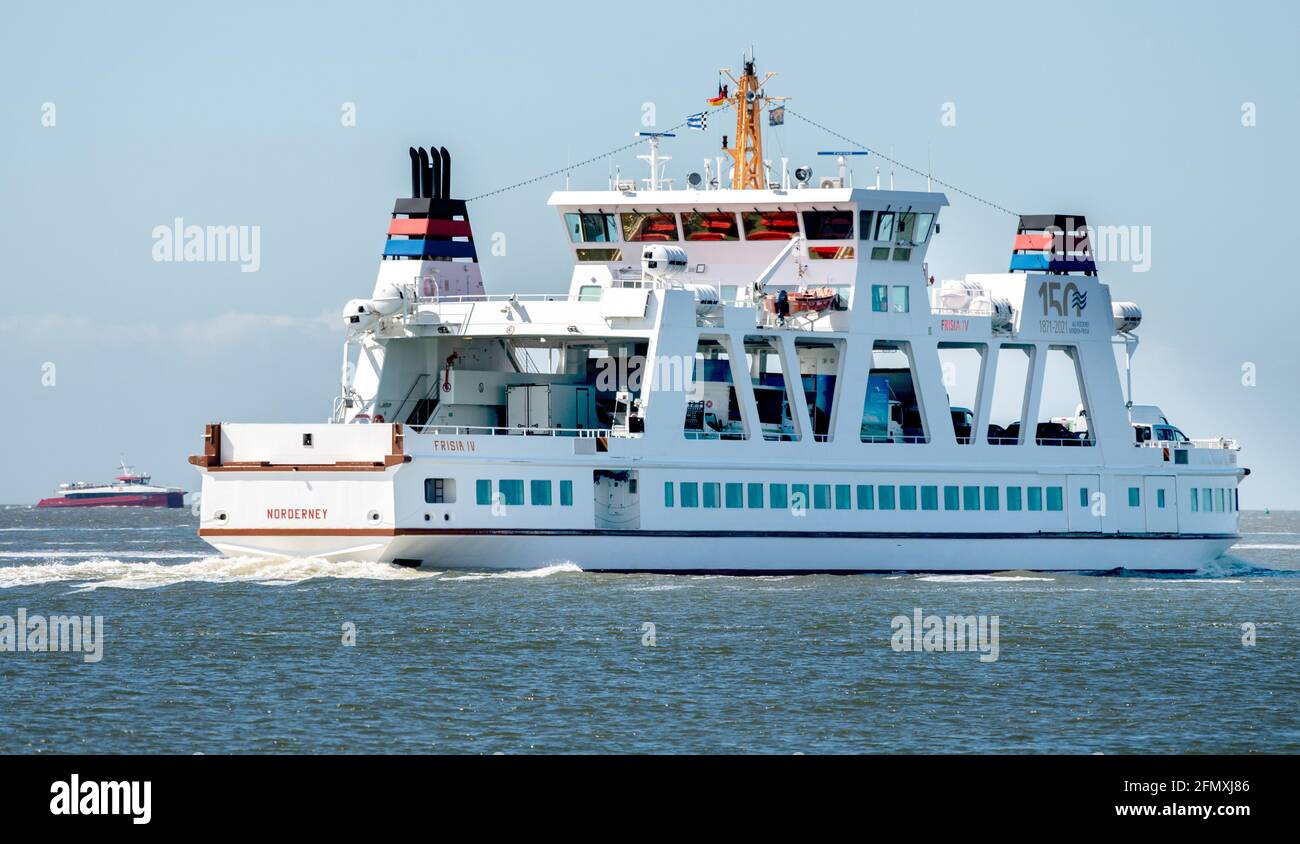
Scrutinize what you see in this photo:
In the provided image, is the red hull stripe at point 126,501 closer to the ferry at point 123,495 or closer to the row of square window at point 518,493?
the ferry at point 123,495

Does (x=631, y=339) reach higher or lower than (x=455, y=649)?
higher

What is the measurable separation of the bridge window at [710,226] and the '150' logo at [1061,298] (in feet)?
25.6

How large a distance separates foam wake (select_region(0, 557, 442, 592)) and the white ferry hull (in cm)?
24

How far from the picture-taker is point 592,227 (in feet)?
147

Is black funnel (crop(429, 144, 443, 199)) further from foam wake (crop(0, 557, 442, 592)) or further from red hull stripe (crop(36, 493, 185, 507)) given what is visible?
red hull stripe (crop(36, 493, 185, 507))

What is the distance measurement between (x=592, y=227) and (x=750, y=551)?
8064 mm

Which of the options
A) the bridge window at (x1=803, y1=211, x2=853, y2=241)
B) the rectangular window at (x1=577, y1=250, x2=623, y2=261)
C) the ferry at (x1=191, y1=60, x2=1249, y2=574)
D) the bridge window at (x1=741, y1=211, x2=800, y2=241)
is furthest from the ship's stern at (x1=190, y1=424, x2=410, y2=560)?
the bridge window at (x1=803, y1=211, x2=853, y2=241)

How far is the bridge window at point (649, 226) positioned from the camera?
4434 cm

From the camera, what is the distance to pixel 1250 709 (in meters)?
26.1

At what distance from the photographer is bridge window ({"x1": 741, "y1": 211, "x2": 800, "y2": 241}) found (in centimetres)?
4416

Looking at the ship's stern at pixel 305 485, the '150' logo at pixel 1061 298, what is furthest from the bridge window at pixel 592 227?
the '150' logo at pixel 1061 298

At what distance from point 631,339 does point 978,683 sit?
1635 cm
